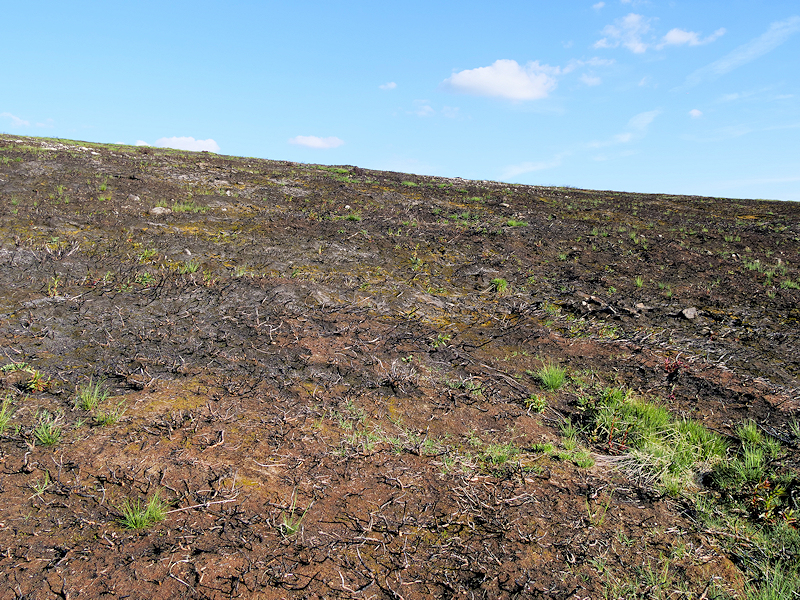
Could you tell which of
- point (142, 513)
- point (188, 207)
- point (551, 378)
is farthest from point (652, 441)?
point (188, 207)

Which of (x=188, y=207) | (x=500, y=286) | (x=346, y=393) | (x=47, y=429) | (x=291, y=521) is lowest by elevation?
(x=291, y=521)

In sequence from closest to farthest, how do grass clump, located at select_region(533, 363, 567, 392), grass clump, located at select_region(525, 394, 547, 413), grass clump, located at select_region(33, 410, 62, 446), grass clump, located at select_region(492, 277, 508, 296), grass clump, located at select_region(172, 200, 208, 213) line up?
grass clump, located at select_region(33, 410, 62, 446) → grass clump, located at select_region(525, 394, 547, 413) → grass clump, located at select_region(533, 363, 567, 392) → grass clump, located at select_region(492, 277, 508, 296) → grass clump, located at select_region(172, 200, 208, 213)

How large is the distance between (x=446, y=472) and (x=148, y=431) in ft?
8.47

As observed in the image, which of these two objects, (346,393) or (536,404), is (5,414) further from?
→ (536,404)

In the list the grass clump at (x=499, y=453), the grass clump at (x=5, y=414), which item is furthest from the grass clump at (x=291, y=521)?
the grass clump at (x=5, y=414)

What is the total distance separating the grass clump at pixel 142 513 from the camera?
2.86 m

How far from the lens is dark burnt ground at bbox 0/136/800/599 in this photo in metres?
2.80

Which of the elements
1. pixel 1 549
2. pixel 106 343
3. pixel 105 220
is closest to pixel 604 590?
pixel 1 549

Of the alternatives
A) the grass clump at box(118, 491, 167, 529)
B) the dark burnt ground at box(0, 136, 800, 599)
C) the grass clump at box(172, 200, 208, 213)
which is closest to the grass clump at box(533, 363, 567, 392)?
the dark burnt ground at box(0, 136, 800, 599)

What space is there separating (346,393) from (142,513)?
2.14m

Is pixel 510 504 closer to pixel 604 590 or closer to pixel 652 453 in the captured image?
pixel 604 590

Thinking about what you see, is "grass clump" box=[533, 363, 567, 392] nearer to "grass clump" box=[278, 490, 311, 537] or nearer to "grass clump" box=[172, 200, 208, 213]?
"grass clump" box=[278, 490, 311, 537]

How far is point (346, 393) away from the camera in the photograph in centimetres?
468

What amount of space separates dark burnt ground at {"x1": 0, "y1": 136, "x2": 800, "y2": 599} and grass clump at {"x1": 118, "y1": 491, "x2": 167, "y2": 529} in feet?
0.20
